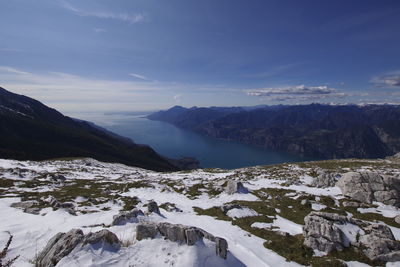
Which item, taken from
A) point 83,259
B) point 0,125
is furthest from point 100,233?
point 0,125

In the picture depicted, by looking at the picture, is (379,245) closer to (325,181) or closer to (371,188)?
(371,188)

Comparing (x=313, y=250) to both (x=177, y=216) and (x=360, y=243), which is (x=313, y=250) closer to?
(x=360, y=243)

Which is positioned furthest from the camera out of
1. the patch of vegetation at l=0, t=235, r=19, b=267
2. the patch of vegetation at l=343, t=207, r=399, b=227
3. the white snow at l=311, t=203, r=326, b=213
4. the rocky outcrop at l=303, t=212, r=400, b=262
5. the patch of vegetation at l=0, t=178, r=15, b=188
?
the patch of vegetation at l=0, t=178, r=15, b=188

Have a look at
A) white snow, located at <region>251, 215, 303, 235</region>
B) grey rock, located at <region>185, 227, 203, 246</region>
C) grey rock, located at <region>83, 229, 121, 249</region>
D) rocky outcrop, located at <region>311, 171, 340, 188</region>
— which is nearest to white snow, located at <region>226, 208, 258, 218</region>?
white snow, located at <region>251, 215, 303, 235</region>

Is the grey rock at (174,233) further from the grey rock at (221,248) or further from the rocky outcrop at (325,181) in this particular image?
the rocky outcrop at (325,181)

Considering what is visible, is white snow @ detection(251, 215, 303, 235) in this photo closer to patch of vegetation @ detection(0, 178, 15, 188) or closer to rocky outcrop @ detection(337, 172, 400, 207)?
rocky outcrop @ detection(337, 172, 400, 207)

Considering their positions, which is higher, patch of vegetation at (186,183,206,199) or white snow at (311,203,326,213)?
white snow at (311,203,326,213)

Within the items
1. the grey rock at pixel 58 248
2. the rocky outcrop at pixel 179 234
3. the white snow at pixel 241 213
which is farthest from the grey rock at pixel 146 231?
the white snow at pixel 241 213
